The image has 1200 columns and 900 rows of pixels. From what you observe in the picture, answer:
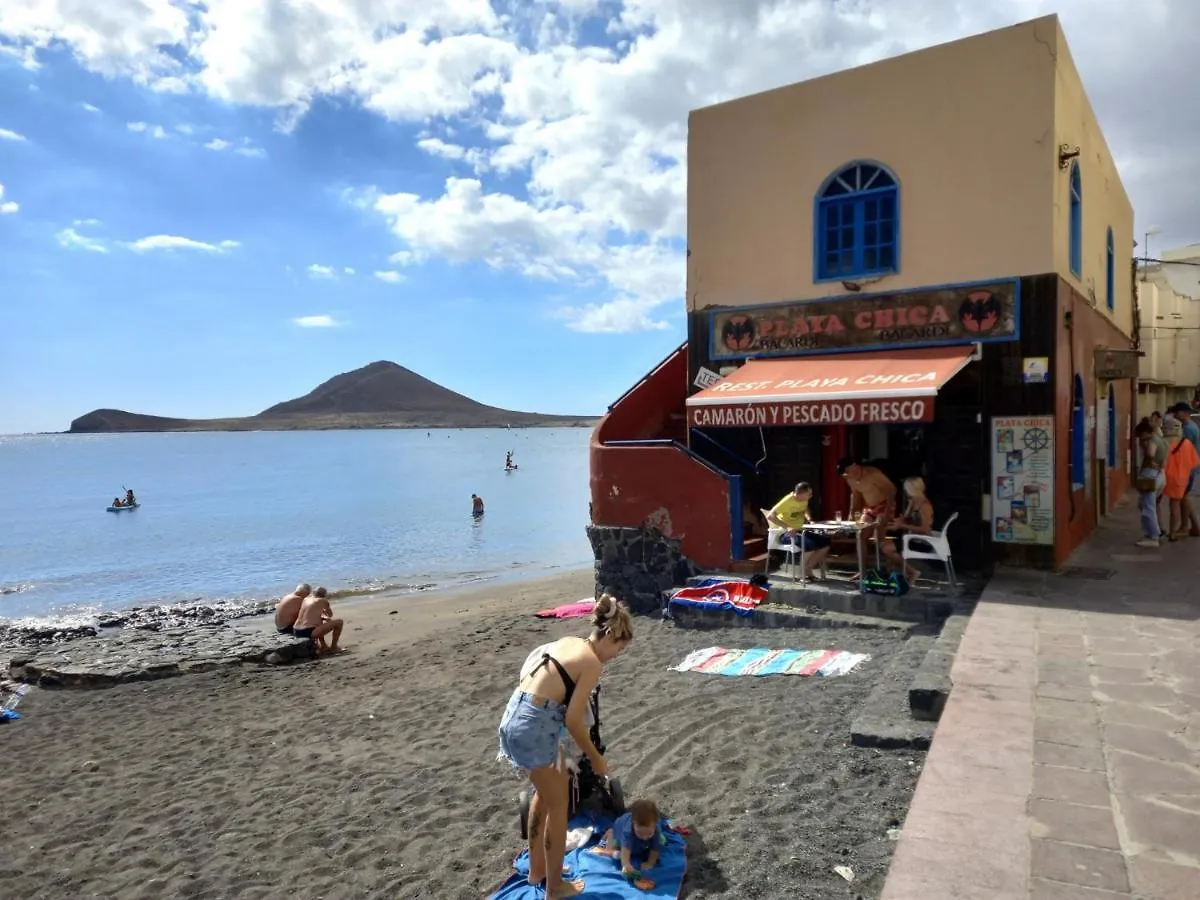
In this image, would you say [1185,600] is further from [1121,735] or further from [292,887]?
[292,887]

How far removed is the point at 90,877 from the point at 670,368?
9947mm

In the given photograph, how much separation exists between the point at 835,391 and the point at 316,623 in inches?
321

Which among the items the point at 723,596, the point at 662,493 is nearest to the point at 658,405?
the point at 662,493

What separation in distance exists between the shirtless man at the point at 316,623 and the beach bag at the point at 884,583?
779cm

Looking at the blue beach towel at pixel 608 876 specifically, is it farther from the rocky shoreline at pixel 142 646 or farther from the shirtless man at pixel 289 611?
the shirtless man at pixel 289 611

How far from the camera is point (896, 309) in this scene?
10625 millimetres

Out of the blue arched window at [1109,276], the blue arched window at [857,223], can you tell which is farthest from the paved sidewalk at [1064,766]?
the blue arched window at [1109,276]

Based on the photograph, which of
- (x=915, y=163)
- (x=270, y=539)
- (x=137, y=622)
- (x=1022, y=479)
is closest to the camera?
(x=1022, y=479)

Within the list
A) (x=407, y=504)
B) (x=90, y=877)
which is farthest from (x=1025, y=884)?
(x=407, y=504)

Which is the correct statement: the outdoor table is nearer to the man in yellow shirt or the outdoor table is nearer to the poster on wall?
the man in yellow shirt

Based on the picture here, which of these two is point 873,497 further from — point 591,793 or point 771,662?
point 591,793

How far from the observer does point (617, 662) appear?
8828 mm

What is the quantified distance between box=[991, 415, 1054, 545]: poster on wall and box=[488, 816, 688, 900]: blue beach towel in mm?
7002

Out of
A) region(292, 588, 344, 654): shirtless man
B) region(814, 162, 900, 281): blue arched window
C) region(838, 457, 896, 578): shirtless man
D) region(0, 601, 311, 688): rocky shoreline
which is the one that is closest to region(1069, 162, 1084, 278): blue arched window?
region(814, 162, 900, 281): blue arched window
